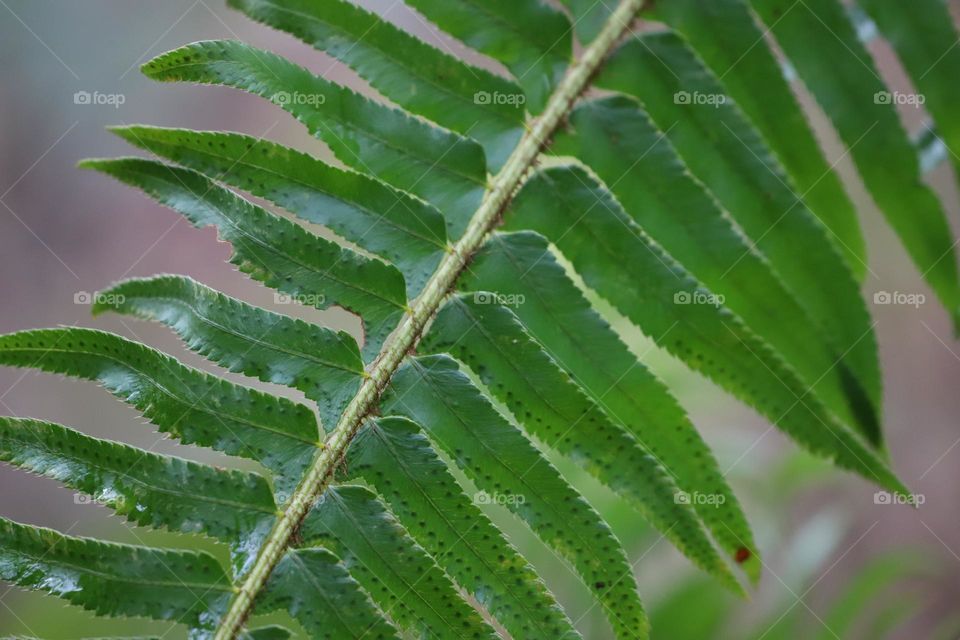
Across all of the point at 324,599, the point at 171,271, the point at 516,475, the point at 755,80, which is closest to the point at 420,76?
→ the point at 755,80

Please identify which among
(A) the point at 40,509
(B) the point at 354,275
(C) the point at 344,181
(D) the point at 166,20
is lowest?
(A) the point at 40,509

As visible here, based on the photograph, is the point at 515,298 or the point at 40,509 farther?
the point at 40,509

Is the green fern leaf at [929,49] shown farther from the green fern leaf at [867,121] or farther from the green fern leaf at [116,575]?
the green fern leaf at [116,575]

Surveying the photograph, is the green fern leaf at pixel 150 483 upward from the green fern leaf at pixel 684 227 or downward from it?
downward

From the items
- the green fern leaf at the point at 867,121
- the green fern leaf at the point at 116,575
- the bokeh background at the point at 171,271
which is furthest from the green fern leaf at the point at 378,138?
the bokeh background at the point at 171,271

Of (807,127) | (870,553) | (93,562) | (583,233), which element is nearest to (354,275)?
(583,233)

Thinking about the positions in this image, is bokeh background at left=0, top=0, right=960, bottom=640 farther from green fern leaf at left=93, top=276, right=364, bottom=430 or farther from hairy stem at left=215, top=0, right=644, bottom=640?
green fern leaf at left=93, top=276, right=364, bottom=430

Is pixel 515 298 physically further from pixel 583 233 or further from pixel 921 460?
pixel 921 460
